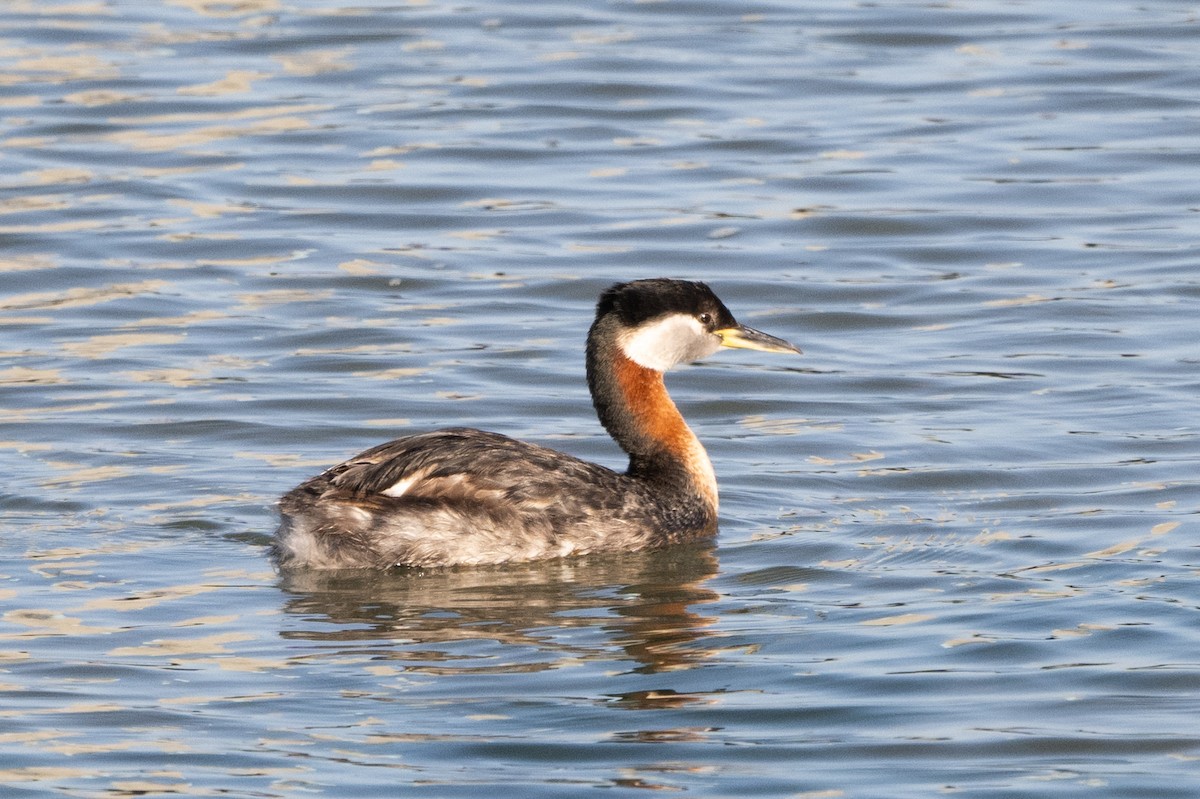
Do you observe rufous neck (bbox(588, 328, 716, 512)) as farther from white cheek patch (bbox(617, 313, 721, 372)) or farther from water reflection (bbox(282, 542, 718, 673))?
water reflection (bbox(282, 542, 718, 673))

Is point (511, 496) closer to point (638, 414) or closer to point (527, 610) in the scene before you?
point (527, 610)

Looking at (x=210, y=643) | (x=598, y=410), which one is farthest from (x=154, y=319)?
(x=210, y=643)

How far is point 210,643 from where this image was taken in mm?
7902

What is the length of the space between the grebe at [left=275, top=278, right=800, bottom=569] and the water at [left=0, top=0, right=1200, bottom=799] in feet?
0.44

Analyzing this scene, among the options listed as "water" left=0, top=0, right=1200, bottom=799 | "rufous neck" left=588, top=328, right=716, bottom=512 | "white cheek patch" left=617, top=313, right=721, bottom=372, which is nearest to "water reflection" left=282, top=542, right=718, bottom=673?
"water" left=0, top=0, right=1200, bottom=799

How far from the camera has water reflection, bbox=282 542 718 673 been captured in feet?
25.8

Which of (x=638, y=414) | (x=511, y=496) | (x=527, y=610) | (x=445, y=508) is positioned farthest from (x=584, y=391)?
(x=527, y=610)

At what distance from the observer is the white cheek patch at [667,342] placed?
9.98 metres

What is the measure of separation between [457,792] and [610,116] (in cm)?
1178

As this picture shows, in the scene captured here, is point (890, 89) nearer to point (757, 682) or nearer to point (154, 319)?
point (154, 319)

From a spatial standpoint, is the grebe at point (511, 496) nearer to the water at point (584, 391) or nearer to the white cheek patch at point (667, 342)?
the white cheek patch at point (667, 342)

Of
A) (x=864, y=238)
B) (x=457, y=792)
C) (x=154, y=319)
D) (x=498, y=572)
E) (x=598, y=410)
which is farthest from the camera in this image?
(x=864, y=238)

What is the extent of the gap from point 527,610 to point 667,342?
1.97 m

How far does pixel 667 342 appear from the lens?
396 inches
